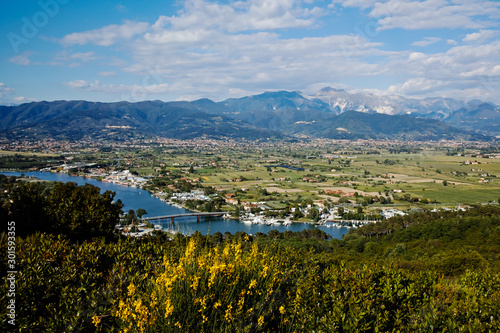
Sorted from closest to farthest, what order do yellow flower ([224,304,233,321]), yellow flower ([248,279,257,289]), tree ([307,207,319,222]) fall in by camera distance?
yellow flower ([224,304,233,321]) → yellow flower ([248,279,257,289]) → tree ([307,207,319,222])

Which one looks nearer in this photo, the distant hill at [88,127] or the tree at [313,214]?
the tree at [313,214]

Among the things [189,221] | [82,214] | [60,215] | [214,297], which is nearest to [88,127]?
[189,221]

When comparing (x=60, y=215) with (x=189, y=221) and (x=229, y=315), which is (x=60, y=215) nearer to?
(x=229, y=315)

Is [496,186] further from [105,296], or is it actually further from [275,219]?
[105,296]

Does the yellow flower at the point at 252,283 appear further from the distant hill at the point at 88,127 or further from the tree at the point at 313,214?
the distant hill at the point at 88,127

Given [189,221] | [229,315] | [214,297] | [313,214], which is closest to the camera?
[229,315]

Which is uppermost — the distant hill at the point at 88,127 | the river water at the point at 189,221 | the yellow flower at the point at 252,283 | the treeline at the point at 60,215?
the distant hill at the point at 88,127

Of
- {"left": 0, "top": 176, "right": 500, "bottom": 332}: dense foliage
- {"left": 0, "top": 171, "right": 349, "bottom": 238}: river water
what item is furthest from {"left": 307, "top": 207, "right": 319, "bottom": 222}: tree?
{"left": 0, "top": 176, "right": 500, "bottom": 332}: dense foliage

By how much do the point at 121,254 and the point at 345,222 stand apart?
108ft

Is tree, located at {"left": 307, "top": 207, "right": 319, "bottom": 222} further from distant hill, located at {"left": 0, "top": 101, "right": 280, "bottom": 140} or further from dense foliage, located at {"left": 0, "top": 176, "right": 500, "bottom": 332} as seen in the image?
distant hill, located at {"left": 0, "top": 101, "right": 280, "bottom": 140}

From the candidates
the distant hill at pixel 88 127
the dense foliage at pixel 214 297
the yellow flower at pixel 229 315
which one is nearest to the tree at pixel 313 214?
the dense foliage at pixel 214 297

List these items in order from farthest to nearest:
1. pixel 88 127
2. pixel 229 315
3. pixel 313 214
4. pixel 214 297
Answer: pixel 88 127, pixel 313 214, pixel 214 297, pixel 229 315

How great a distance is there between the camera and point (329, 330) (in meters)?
3.01

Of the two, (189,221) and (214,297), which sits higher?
(214,297)
